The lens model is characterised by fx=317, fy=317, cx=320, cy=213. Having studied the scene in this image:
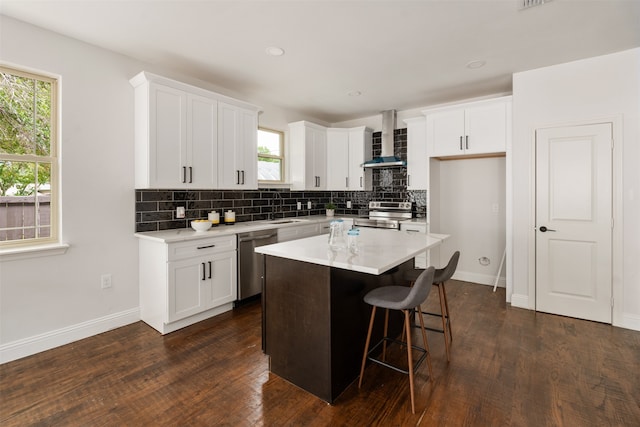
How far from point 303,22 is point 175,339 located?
292cm

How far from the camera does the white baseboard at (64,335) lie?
246 cm

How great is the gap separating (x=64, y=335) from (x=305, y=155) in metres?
3.58

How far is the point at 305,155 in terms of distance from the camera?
498 cm

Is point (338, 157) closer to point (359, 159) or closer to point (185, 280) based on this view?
point (359, 159)

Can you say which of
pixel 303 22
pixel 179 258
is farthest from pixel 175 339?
pixel 303 22

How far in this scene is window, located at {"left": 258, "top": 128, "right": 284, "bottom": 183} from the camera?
472 cm

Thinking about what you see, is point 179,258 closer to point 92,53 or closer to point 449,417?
point 92,53

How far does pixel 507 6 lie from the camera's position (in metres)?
2.34

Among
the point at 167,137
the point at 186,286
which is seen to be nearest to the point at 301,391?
the point at 186,286

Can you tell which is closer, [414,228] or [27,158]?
[27,158]

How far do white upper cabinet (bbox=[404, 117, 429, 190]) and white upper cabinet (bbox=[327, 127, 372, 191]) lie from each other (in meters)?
0.77

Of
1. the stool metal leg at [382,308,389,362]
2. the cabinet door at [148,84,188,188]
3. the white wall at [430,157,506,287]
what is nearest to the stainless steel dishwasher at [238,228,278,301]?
the cabinet door at [148,84,188,188]

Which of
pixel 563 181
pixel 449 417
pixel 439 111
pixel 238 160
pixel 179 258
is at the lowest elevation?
pixel 449 417

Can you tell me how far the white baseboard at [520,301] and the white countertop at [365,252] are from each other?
1567 mm
